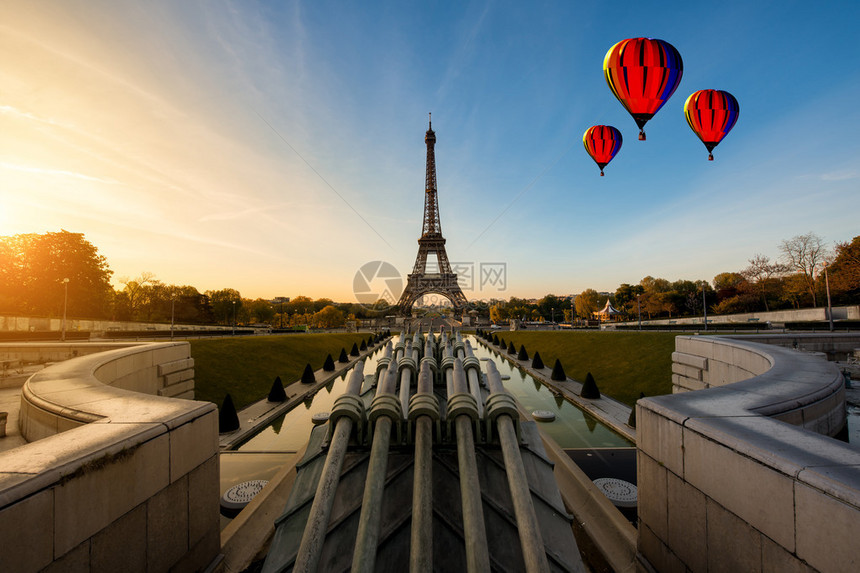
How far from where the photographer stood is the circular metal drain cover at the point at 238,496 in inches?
305

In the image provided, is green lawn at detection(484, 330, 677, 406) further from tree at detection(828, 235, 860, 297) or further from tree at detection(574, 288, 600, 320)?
tree at detection(574, 288, 600, 320)

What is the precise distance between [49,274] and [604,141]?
5575 centimetres

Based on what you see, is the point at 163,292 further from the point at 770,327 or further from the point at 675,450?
the point at 770,327

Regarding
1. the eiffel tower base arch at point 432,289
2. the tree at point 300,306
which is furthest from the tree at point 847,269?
the tree at point 300,306

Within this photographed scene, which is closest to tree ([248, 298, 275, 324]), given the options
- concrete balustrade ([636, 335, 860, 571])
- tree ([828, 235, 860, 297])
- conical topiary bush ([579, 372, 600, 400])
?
conical topiary bush ([579, 372, 600, 400])

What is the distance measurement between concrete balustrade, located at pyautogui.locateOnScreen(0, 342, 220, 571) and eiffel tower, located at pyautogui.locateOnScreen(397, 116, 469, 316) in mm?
72567

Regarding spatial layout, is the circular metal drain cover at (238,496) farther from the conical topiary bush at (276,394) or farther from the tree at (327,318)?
the tree at (327,318)

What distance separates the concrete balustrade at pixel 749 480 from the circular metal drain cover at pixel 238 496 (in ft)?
25.2

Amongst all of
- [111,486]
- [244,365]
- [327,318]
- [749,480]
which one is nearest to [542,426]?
[749,480]

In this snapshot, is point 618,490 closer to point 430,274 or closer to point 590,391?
point 590,391

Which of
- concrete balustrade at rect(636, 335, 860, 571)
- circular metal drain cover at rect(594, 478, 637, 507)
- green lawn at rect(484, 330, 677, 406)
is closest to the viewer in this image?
concrete balustrade at rect(636, 335, 860, 571)

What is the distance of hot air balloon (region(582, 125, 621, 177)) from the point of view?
19.5 metres

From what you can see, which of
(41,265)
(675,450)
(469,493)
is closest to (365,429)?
(469,493)

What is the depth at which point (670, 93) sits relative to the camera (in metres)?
14.5
